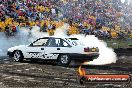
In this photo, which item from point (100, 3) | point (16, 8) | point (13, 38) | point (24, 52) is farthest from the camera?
point (100, 3)

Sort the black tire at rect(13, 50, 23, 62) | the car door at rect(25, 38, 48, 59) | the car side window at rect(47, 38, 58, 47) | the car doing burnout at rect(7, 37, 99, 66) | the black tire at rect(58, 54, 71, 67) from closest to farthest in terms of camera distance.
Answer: the car doing burnout at rect(7, 37, 99, 66)
the black tire at rect(58, 54, 71, 67)
the car side window at rect(47, 38, 58, 47)
the car door at rect(25, 38, 48, 59)
the black tire at rect(13, 50, 23, 62)

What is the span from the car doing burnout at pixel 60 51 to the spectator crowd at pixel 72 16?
36.6ft

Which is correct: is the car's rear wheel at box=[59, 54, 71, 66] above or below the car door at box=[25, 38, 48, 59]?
below

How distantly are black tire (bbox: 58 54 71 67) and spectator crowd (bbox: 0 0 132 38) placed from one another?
1238cm

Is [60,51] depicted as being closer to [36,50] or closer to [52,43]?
[52,43]

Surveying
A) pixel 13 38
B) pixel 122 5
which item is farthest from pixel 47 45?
pixel 122 5

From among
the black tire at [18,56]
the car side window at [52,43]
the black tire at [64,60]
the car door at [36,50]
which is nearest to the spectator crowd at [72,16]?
the black tire at [18,56]

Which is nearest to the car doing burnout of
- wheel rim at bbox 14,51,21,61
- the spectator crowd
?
wheel rim at bbox 14,51,21,61

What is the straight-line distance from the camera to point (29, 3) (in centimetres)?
3572

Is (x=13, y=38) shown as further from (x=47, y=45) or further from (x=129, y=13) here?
(x=129, y=13)

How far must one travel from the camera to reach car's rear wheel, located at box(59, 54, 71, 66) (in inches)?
605

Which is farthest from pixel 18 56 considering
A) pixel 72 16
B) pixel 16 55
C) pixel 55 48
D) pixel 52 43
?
pixel 72 16

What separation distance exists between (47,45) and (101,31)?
2541cm

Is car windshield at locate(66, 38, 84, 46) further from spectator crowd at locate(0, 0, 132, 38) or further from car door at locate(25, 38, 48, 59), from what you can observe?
spectator crowd at locate(0, 0, 132, 38)
